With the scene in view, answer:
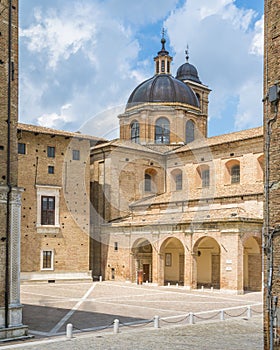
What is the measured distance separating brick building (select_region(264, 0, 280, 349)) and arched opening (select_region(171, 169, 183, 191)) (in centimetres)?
3306

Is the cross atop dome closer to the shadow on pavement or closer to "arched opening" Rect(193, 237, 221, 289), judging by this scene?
"arched opening" Rect(193, 237, 221, 289)

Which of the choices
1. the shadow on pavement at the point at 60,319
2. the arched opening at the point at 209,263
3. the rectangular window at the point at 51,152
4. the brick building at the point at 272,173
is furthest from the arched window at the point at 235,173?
the brick building at the point at 272,173

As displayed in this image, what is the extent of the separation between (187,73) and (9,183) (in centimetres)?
4667

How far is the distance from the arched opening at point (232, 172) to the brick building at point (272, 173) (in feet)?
92.6

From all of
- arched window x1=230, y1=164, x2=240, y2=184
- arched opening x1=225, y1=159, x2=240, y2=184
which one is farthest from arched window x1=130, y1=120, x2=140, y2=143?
arched window x1=230, y1=164, x2=240, y2=184

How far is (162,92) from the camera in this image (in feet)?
157

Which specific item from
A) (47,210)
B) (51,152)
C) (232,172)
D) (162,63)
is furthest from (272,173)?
(162,63)

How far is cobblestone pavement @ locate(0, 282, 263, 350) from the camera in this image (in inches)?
591

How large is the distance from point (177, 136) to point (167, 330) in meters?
31.0

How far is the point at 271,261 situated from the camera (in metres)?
9.66

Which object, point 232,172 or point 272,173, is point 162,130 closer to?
point 232,172

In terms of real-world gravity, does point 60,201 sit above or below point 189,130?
below

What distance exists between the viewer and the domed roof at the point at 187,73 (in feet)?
195

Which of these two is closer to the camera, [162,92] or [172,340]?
[172,340]
